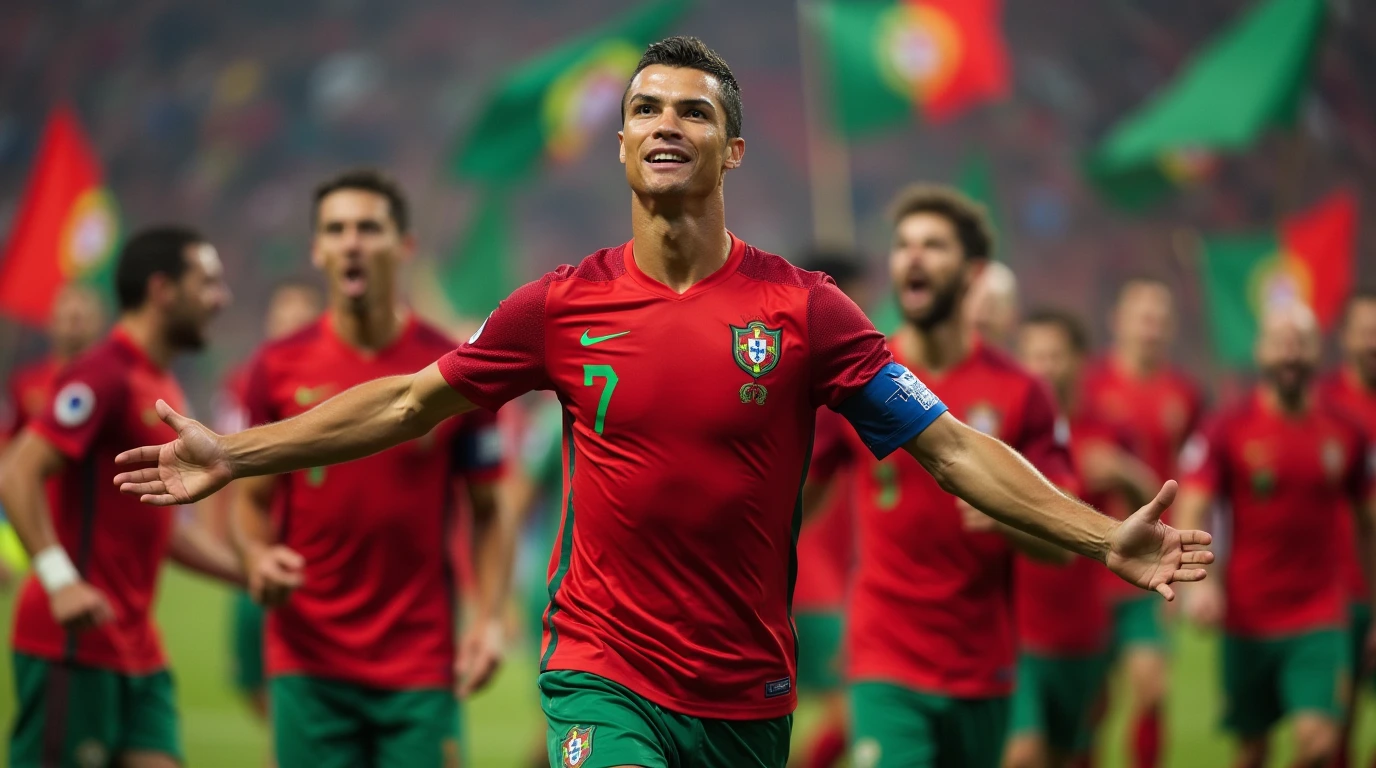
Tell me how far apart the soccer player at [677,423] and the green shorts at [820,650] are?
4832 mm

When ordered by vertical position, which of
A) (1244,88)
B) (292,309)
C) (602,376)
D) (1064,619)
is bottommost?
(1064,619)

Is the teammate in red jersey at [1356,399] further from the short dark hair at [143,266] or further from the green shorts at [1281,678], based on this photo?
the short dark hair at [143,266]

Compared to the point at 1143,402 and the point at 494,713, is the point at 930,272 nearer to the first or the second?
the point at 1143,402

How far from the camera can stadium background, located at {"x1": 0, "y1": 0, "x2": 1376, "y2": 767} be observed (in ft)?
115

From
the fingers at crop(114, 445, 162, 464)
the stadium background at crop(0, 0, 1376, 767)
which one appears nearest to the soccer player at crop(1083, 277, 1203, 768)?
the fingers at crop(114, 445, 162, 464)

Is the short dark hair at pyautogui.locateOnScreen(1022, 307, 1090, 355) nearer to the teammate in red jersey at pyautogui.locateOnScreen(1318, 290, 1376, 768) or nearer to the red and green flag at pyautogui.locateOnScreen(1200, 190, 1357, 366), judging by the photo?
the teammate in red jersey at pyautogui.locateOnScreen(1318, 290, 1376, 768)

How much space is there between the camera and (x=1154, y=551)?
12.7ft

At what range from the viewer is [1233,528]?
8656 mm

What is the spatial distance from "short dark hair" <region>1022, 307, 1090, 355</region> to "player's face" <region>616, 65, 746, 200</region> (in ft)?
15.7

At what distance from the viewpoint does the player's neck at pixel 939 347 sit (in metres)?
6.42

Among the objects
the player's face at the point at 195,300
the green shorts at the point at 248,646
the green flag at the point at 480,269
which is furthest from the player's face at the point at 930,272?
the green flag at the point at 480,269

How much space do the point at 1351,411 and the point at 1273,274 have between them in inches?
170

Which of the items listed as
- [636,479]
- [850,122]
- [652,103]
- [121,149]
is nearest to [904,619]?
[636,479]

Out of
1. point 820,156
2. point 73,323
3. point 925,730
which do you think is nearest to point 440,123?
point 820,156
